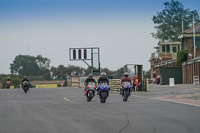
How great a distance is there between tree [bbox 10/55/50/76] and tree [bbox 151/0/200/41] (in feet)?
265

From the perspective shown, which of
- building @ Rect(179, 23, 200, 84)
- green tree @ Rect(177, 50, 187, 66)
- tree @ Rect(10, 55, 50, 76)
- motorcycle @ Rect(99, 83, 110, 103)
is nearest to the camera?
motorcycle @ Rect(99, 83, 110, 103)

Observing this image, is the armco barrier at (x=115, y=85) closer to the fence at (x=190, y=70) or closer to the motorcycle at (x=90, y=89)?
the fence at (x=190, y=70)

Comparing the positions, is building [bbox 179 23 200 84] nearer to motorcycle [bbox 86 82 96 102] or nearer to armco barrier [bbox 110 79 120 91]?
armco barrier [bbox 110 79 120 91]

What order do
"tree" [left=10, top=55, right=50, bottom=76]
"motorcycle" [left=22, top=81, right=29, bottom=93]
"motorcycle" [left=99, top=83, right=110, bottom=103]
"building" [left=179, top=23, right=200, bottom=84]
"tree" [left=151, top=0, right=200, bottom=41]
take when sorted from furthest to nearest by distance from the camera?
"tree" [left=10, top=55, right=50, bottom=76], "tree" [left=151, top=0, right=200, bottom=41], "building" [left=179, top=23, right=200, bottom=84], "motorcycle" [left=22, top=81, right=29, bottom=93], "motorcycle" [left=99, top=83, right=110, bottom=103]

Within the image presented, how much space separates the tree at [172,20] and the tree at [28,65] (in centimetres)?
8077

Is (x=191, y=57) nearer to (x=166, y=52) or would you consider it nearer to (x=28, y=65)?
(x=166, y=52)

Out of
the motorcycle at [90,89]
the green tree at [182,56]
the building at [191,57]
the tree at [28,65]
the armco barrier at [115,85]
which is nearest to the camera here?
the motorcycle at [90,89]

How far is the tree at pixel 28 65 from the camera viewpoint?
177750 millimetres

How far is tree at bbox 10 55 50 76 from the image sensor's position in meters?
178

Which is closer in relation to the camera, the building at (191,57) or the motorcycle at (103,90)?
the motorcycle at (103,90)

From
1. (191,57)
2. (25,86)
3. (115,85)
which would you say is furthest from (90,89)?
(191,57)

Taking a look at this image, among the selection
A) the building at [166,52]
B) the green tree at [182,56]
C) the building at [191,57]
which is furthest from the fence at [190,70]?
the building at [166,52]

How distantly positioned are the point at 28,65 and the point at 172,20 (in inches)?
3419

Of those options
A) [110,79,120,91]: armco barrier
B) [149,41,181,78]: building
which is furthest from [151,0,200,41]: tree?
[110,79,120,91]: armco barrier
